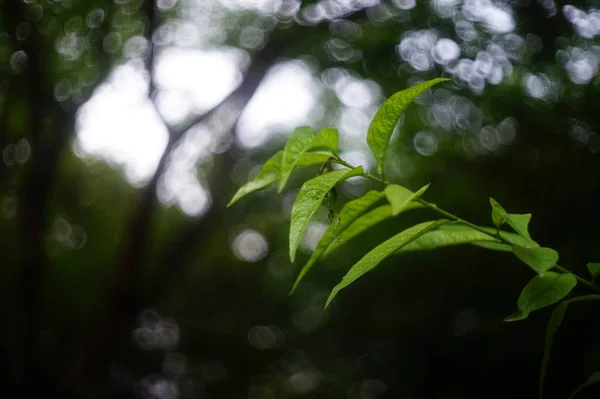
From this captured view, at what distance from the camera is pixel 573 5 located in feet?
7.11

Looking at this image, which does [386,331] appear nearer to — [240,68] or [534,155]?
[534,155]

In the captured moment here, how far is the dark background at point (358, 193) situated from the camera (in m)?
2.48

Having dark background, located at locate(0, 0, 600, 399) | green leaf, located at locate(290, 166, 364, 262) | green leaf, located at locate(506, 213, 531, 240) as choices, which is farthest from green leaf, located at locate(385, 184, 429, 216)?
dark background, located at locate(0, 0, 600, 399)

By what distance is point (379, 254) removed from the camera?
1.58ft

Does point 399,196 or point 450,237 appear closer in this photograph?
point 399,196

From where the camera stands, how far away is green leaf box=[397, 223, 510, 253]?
538 millimetres

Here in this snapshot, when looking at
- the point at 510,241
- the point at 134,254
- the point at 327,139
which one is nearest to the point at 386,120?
the point at 327,139

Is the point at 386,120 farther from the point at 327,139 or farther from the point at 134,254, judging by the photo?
the point at 134,254

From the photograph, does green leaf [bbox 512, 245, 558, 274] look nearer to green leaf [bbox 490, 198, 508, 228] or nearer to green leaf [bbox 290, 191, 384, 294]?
green leaf [bbox 490, 198, 508, 228]

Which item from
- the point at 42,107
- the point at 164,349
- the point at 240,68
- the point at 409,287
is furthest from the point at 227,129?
the point at 164,349

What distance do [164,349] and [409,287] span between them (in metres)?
3.52

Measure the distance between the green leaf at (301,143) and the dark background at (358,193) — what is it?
171 cm

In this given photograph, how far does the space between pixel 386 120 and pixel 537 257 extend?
0.21 meters

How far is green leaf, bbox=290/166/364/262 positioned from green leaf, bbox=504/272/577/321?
22 centimetres
